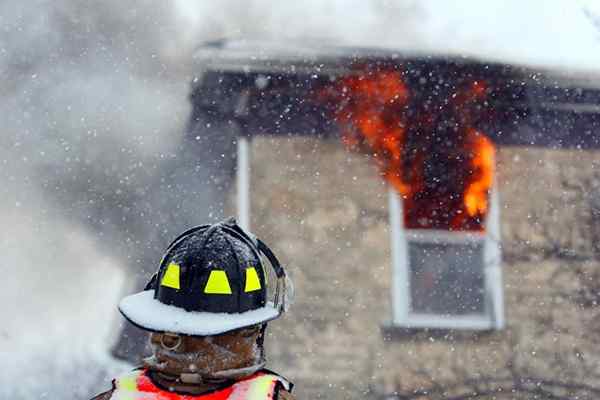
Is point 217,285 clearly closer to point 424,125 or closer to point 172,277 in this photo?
point 172,277

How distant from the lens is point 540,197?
6.85 meters

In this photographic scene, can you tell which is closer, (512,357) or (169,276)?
(169,276)

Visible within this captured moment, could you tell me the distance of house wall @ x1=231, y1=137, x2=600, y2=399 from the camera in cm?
633

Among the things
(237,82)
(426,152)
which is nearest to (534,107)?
(426,152)

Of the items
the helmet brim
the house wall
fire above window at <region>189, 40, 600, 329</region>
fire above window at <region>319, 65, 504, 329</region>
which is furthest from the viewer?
fire above window at <region>319, 65, 504, 329</region>

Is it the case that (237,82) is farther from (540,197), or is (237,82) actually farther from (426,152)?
(540,197)


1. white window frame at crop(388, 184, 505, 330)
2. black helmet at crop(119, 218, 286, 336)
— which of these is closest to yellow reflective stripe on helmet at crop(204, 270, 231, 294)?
black helmet at crop(119, 218, 286, 336)

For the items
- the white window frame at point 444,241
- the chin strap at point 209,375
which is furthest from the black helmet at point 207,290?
the white window frame at point 444,241

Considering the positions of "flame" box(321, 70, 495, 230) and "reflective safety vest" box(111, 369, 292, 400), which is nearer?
"reflective safety vest" box(111, 369, 292, 400)

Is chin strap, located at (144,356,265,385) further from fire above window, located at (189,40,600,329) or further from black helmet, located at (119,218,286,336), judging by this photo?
fire above window, located at (189,40,600,329)

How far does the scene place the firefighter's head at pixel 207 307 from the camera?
1.88 m

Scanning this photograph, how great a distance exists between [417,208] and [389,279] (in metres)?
0.68

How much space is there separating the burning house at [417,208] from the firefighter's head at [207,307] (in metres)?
4.36

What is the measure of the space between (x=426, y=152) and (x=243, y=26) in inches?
77.1
